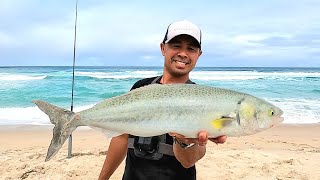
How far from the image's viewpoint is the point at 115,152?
2967 millimetres

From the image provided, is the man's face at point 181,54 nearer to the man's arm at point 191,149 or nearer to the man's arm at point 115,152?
the man's arm at point 191,149

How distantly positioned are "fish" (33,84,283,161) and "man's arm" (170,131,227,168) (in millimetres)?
46

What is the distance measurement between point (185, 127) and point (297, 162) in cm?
504

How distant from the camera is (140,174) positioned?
8.73ft

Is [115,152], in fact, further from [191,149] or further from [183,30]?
[183,30]

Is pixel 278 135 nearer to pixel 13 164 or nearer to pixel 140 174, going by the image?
pixel 13 164

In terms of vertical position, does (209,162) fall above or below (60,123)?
below

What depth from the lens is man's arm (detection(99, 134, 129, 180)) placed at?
9.59ft

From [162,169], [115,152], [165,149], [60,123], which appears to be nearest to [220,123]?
[165,149]

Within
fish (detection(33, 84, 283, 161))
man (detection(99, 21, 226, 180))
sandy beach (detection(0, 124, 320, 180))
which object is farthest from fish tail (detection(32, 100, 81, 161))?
sandy beach (detection(0, 124, 320, 180))

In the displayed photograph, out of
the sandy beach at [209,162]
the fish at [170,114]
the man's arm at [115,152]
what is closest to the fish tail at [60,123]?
the fish at [170,114]

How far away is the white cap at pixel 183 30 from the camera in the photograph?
258cm

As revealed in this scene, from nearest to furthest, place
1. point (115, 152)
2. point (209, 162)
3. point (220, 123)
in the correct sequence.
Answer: point (220, 123)
point (115, 152)
point (209, 162)

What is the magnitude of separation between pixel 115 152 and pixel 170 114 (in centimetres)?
94
